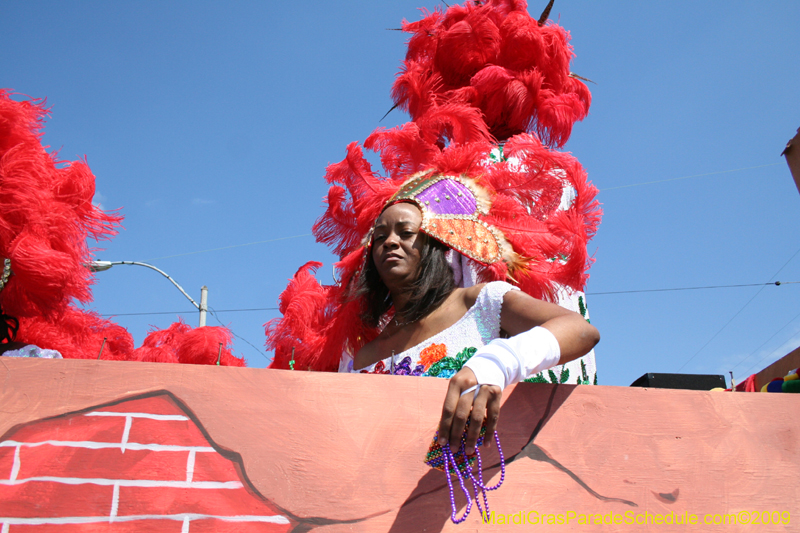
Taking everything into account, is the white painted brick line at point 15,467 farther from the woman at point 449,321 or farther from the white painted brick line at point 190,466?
the woman at point 449,321

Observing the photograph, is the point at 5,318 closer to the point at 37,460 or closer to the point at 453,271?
the point at 37,460

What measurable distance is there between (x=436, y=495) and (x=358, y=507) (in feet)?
0.54

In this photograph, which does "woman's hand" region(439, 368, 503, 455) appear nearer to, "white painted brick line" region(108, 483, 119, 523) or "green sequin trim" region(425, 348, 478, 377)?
"white painted brick line" region(108, 483, 119, 523)

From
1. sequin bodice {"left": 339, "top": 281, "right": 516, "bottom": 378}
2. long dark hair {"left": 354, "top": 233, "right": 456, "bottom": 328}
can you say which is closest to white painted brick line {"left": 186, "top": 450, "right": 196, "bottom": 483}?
sequin bodice {"left": 339, "top": 281, "right": 516, "bottom": 378}

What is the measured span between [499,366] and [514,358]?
6cm

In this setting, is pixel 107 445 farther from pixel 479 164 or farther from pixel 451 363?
pixel 479 164

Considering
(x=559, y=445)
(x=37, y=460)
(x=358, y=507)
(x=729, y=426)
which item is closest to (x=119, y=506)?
(x=37, y=460)

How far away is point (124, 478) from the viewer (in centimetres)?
119

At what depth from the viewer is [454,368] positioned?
2.00 metres

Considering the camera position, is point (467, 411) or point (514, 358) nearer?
point (467, 411)

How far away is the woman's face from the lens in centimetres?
229

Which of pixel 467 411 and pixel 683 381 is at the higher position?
pixel 683 381

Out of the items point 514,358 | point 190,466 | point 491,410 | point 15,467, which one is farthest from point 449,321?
point 15,467

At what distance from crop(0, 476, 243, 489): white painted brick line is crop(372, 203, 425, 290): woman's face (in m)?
Result: 1.20
